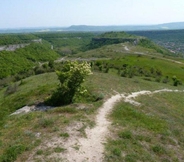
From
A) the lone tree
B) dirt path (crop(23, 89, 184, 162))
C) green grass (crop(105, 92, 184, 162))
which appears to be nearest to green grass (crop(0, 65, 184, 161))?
green grass (crop(105, 92, 184, 162))

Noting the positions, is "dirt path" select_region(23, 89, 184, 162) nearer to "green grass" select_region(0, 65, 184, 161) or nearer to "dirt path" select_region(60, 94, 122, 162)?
"dirt path" select_region(60, 94, 122, 162)

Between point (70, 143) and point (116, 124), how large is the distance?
680 cm

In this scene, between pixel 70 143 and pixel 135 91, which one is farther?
pixel 135 91

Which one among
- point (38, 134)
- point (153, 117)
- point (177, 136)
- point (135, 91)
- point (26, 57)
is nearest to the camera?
point (38, 134)

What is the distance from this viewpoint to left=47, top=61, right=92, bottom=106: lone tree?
104 ft

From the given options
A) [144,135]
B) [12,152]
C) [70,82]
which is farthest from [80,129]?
[70,82]

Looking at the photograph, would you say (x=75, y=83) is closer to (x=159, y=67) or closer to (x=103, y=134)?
(x=103, y=134)

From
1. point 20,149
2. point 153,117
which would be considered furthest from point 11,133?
point 153,117

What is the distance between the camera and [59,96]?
32.9m

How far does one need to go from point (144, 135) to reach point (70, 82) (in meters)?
12.7

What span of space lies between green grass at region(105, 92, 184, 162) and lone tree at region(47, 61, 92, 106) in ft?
19.2

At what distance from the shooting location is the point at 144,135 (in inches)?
930

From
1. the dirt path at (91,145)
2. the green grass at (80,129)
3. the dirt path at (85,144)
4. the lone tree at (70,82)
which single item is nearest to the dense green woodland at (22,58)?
the lone tree at (70,82)

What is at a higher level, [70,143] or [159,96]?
[70,143]
